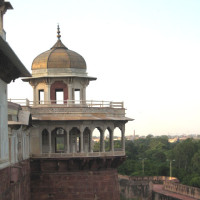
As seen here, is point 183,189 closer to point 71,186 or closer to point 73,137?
point 73,137

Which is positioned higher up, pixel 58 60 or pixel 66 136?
pixel 58 60

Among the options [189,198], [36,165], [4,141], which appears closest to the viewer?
[4,141]

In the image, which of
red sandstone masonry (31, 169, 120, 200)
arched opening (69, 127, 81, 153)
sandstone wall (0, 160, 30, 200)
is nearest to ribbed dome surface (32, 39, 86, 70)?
arched opening (69, 127, 81, 153)

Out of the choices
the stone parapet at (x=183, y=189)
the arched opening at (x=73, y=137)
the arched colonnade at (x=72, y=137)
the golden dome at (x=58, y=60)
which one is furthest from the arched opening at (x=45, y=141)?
the stone parapet at (x=183, y=189)

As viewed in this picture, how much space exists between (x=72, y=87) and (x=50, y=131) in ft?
13.3

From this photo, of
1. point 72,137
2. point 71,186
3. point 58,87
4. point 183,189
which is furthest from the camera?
point 183,189

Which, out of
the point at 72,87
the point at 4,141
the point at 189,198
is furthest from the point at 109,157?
the point at 189,198

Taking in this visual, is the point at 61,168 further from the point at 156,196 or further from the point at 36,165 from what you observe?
the point at 156,196

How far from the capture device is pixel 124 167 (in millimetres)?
99812

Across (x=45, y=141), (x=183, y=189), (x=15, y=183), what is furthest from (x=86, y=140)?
(x=183, y=189)

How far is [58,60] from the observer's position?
35.0 m

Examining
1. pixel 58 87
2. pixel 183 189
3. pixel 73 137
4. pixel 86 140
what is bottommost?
pixel 183 189

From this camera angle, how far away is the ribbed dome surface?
3497 cm

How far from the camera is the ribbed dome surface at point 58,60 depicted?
34969 millimetres
